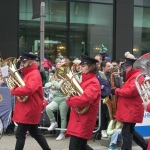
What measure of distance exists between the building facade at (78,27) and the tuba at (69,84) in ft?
28.6

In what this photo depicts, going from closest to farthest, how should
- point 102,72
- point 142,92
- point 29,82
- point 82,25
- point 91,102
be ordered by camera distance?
1. point 142,92
2. point 91,102
3. point 29,82
4. point 102,72
5. point 82,25

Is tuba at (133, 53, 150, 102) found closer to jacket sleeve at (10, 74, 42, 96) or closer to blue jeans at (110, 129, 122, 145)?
jacket sleeve at (10, 74, 42, 96)

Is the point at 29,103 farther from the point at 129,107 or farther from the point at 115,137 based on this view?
the point at 115,137

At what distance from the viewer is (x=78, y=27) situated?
15.9 metres

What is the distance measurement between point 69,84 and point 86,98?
44 cm

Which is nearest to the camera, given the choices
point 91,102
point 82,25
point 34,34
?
point 91,102

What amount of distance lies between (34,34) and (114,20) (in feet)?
12.0

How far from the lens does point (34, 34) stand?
15047 millimetres

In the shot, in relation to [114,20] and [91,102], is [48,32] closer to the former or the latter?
[114,20]

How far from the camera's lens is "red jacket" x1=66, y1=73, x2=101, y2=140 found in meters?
5.16

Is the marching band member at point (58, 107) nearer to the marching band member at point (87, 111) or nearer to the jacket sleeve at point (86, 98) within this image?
the marching band member at point (87, 111)

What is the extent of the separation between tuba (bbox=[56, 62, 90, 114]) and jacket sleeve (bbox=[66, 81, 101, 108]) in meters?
0.12

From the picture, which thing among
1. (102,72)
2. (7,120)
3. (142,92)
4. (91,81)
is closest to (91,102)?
(91,81)

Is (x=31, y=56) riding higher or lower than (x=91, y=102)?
higher
